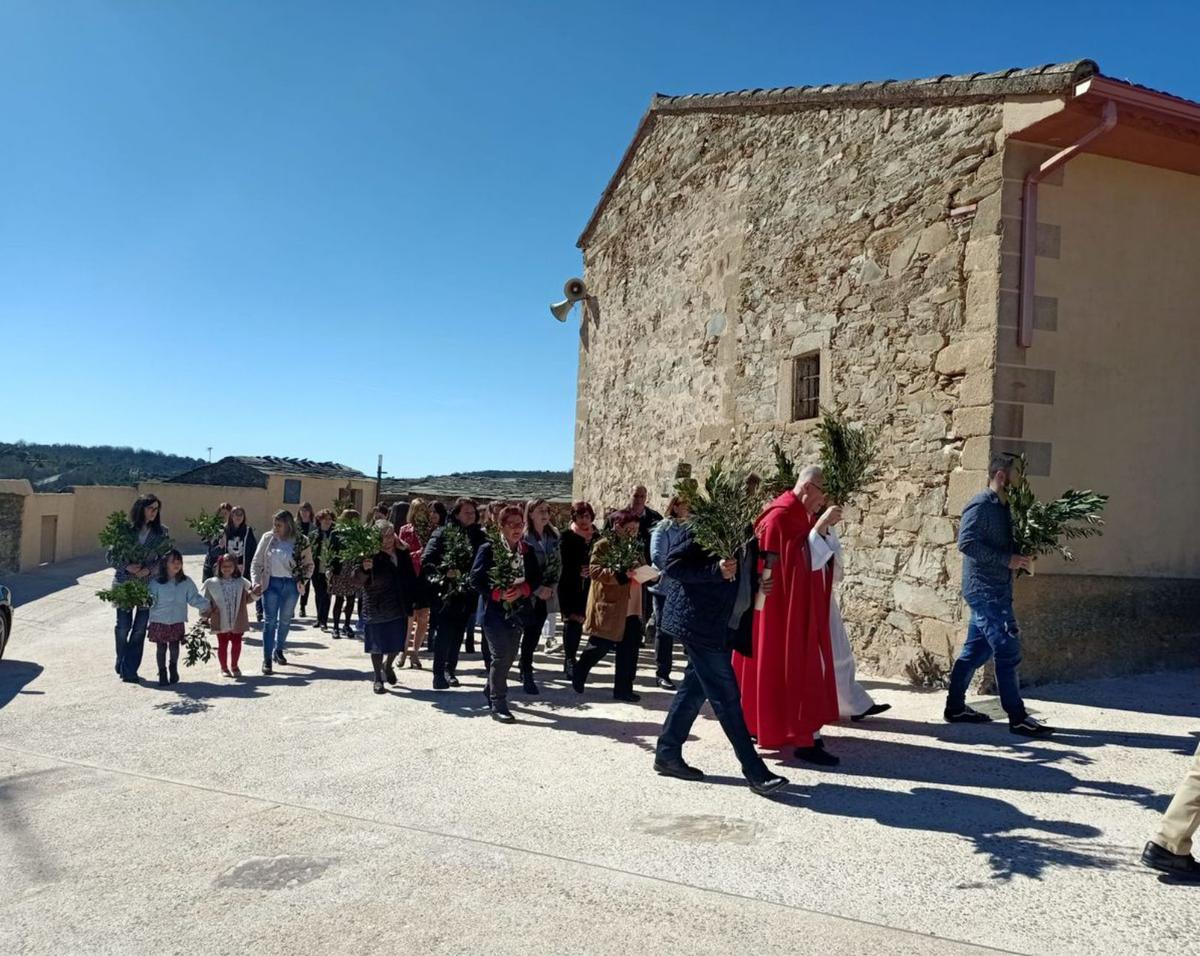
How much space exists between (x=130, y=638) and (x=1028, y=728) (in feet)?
24.5

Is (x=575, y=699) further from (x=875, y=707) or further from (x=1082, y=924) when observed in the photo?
(x=1082, y=924)

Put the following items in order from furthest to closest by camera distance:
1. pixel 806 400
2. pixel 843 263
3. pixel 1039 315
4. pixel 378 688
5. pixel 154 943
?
pixel 806 400, pixel 843 263, pixel 378 688, pixel 1039 315, pixel 154 943

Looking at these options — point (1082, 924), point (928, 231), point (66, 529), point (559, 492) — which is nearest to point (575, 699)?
point (1082, 924)

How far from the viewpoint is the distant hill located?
1768 inches

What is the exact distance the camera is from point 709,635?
4.71 meters

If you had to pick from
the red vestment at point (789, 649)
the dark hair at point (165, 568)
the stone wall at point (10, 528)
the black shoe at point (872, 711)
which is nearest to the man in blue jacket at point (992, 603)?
the black shoe at point (872, 711)

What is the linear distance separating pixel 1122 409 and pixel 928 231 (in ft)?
7.32

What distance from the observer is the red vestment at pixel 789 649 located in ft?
17.2

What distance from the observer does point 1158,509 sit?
294 inches

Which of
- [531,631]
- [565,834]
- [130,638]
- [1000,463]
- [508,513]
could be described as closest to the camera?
[565,834]

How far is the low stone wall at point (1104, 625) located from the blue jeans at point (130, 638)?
756 cm

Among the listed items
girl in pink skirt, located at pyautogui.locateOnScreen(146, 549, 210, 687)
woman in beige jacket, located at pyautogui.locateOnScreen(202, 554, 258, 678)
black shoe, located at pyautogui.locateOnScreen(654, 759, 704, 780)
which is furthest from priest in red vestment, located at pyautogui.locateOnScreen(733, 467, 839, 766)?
girl in pink skirt, located at pyautogui.locateOnScreen(146, 549, 210, 687)

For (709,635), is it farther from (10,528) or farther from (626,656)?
(10,528)

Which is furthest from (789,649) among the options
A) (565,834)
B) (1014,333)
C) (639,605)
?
(1014,333)
